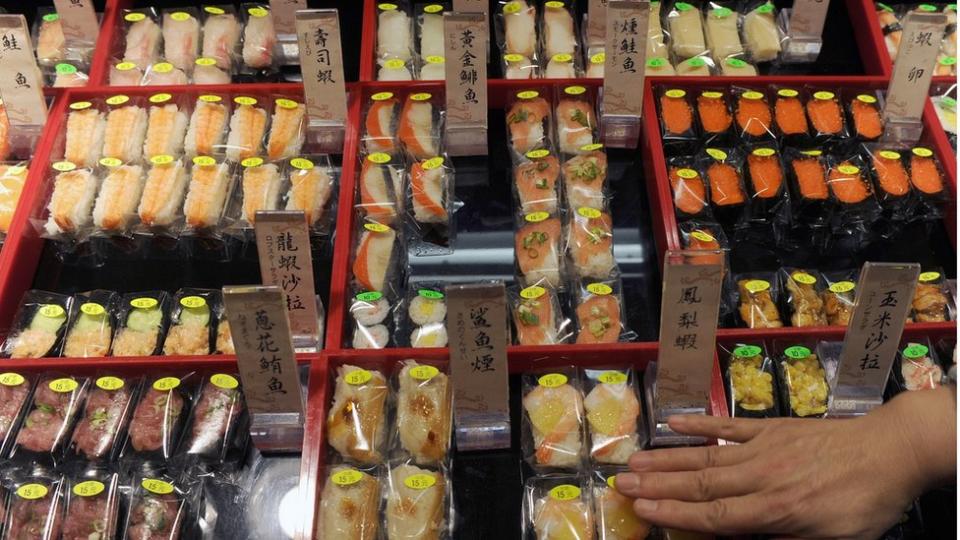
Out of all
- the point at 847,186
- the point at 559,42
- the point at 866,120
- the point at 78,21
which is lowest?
the point at 847,186

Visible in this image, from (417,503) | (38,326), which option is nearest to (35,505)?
(38,326)

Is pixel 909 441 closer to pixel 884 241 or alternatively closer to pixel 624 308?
pixel 624 308

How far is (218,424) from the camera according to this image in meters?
2.84

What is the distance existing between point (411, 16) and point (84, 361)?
7.35 feet

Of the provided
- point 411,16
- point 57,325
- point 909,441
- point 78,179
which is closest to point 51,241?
point 78,179

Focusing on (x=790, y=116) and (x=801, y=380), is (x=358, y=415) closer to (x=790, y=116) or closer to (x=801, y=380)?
(x=801, y=380)

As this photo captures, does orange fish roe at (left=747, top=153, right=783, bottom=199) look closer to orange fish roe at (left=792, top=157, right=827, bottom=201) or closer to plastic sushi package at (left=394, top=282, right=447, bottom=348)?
orange fish roe at (left=792, top=157, right=827, bottom=201)

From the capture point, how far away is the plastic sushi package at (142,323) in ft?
10.0

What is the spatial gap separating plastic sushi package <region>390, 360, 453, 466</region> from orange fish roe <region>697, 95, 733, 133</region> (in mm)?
1607

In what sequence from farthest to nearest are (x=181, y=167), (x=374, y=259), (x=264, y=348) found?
1. (x=181, y=167)
2. (x=374, y=259)
3. (x=264, y=348)

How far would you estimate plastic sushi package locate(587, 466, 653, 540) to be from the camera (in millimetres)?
2568

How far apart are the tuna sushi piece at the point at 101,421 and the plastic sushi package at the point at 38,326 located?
0.29 m

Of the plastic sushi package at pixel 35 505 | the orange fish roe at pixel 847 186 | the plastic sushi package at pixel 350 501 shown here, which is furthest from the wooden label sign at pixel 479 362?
the orange fish roe at pixel 847 186

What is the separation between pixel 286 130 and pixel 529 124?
1.01 meters
